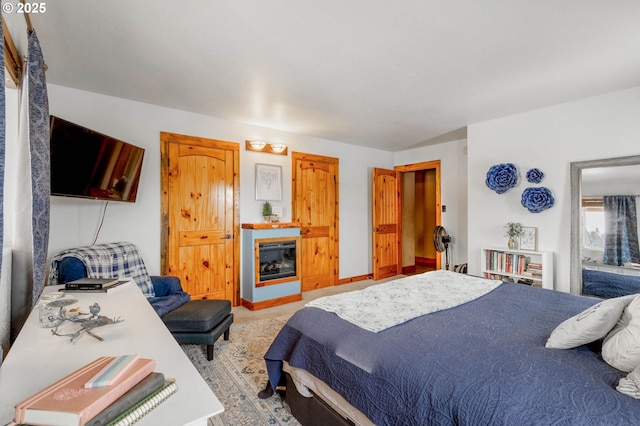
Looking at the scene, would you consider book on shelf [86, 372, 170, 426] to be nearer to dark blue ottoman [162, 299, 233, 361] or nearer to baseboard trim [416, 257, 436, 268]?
dark blue ottoman [162, 299, 233, 361]

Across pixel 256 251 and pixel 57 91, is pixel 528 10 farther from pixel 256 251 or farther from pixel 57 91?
pixel 57 91

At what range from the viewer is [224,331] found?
8.89ft

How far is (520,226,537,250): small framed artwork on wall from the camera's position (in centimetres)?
358

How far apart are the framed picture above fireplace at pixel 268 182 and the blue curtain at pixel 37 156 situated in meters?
2.61

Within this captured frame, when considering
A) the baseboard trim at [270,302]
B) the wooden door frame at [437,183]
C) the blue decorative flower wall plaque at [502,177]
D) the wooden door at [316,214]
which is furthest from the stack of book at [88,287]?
the wooden door frame at [437,183]

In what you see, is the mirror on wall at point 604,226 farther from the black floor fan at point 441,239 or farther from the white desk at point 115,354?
the white desk at point 115,354

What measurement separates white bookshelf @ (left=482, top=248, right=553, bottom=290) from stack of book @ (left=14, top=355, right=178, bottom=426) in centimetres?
387

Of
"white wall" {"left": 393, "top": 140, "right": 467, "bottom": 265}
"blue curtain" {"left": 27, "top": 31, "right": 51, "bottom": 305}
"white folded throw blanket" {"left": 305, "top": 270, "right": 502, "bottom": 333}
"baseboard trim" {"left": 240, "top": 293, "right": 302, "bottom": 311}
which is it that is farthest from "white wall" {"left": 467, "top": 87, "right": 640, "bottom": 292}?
"blue curtain" {"left": 27, "top": 31, "right": 51, "bottom": 305}

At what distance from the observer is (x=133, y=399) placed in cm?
68

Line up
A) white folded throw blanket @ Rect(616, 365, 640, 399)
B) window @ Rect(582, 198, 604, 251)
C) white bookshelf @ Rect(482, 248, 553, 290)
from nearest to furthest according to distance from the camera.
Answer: white folded throw blanket @ Rect(616, 365, 640, 399) < window @ Rect(582, 198, 604, 251) < white bookshelf @ Rect(482, 248, 553, 290)

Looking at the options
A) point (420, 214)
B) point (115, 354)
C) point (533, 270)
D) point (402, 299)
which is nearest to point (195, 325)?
point (115, 354)

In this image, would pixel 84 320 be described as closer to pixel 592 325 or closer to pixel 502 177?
pixel 592 325

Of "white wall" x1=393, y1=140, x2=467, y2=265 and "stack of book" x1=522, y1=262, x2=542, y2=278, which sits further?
"white wall" x1=393, y1=140, x2=467, y2=265

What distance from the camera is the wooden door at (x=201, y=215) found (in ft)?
11.7
